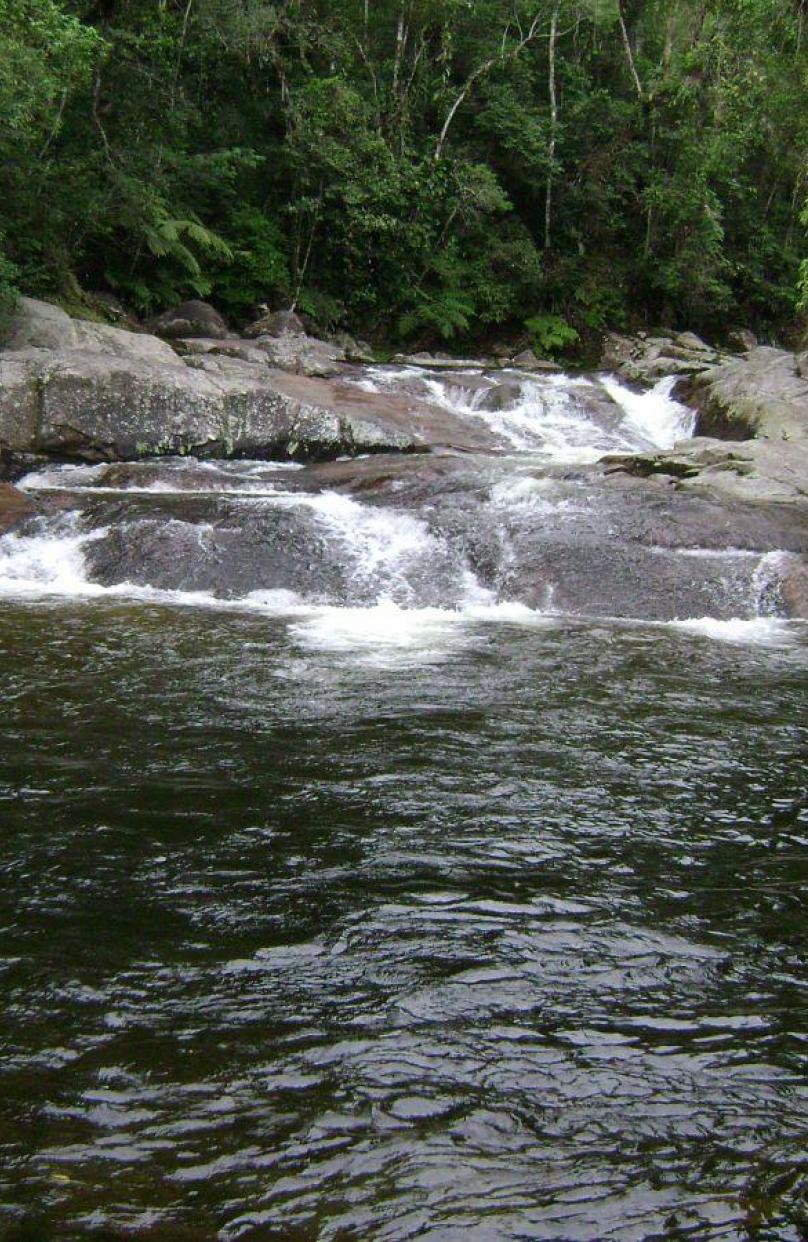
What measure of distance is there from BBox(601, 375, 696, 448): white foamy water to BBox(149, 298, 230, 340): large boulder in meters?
8.02

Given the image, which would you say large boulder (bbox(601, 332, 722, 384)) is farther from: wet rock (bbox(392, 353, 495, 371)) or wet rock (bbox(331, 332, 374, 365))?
wet rock (bbox(331, 332, 374, 365))

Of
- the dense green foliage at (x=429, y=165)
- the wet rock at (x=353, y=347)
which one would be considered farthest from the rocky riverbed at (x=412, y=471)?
the dense green foliage at (x=429, y=165)

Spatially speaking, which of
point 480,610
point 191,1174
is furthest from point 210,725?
point 480,610

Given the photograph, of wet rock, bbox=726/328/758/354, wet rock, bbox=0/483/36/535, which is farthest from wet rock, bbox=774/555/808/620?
wet rock, bbox=726/328/758/354

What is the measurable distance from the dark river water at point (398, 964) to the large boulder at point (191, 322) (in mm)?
14797

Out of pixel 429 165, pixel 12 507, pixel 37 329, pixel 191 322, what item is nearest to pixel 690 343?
pixel 429 165

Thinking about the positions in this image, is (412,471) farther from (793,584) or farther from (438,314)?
(438,314)

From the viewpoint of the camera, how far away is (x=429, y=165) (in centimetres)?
2530

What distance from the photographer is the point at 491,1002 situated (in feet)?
12.0

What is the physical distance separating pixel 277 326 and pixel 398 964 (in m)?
20.1

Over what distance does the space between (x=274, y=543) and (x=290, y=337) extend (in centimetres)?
1087

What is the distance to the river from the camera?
2805 mm

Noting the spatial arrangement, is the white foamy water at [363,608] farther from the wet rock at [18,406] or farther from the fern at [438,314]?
the fern at [438,314]

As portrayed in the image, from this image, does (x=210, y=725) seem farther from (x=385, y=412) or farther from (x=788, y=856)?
(x=385, y=412)
